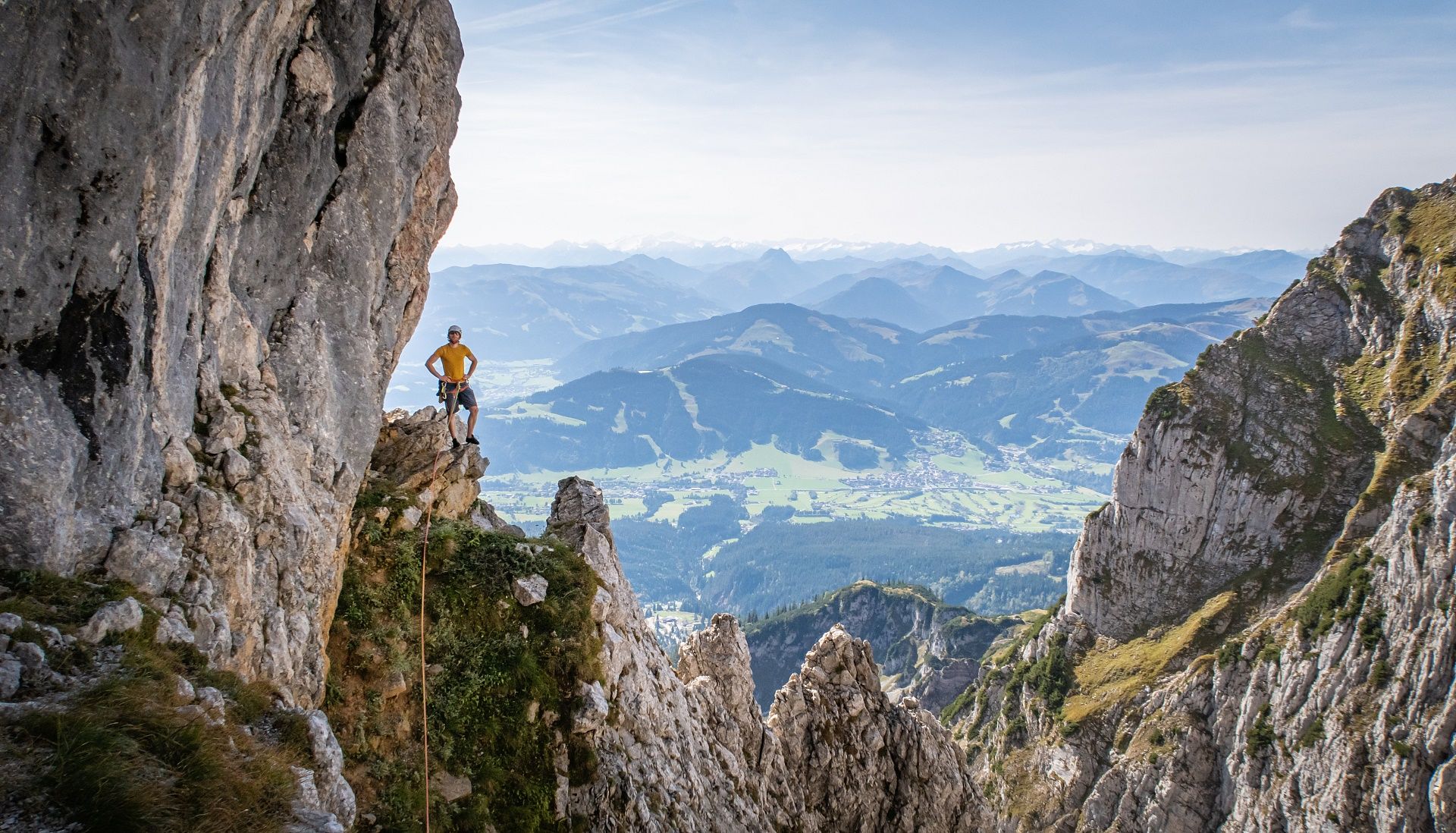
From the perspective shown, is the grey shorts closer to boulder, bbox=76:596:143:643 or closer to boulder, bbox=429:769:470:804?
boulder, bbox=429:769:470:804

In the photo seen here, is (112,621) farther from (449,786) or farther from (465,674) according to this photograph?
(465,674)

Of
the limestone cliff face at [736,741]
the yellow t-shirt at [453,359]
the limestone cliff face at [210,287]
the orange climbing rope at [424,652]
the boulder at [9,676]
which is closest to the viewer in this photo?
the boulder at [9,676]

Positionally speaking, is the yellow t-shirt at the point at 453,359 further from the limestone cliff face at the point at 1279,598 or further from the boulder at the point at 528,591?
the limestone cliff face at the point at 1279,598

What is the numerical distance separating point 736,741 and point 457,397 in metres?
15.6

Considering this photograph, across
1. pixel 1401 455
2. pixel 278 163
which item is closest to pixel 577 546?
pixel 278 163

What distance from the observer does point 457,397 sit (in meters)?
25.1

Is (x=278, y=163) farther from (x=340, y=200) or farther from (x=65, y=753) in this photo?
(x=65, y=753)

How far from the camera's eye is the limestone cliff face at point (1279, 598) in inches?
2913

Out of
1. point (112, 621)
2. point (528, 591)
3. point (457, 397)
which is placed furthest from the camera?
point (457, 397)

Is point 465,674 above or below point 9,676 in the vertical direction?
below

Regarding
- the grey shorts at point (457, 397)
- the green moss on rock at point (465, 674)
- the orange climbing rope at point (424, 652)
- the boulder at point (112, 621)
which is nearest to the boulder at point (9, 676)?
the boulder at point (112, 621)

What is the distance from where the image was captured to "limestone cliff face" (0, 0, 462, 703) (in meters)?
11.3

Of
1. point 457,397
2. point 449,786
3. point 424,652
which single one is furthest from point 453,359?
point 449,786

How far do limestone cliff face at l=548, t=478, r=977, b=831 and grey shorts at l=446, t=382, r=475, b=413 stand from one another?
4894mm
